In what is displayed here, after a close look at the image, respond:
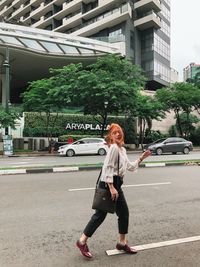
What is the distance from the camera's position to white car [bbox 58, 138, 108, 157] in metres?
24.0

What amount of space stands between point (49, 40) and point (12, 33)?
4056mm

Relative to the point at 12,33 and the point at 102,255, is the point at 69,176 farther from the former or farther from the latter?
the point at 12,33

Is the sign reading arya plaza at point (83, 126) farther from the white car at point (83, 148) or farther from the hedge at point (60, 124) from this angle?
the white car at point (83, 148)

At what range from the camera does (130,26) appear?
52781mm

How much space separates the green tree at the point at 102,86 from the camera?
2683cm

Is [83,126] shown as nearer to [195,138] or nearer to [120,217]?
[195,138]

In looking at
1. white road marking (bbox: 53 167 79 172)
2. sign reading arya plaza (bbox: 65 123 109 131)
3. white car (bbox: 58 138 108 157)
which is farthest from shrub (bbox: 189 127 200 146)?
white road marking (bbox: 53 167 79 172)

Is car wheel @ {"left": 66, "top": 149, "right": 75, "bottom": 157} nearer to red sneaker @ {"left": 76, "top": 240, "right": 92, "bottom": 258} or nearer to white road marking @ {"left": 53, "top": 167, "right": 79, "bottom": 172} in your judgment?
white road marking @ {"left": 53, "top": 167, "right": 79, "bottom": 172}

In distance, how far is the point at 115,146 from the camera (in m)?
4.25

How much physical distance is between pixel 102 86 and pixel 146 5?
31.8 m

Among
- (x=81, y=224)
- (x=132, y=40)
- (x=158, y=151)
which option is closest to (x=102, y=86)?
(x=158, y=151)

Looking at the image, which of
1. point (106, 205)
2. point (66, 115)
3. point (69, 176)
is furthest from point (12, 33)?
point (106, 205)

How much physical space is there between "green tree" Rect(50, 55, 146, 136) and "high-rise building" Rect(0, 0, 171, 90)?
1872 cm

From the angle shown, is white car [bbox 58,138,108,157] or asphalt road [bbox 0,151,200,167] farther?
white car [bbox 58,138,108,157]
